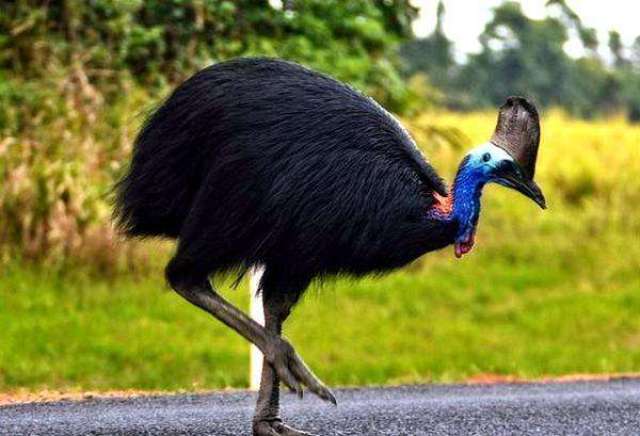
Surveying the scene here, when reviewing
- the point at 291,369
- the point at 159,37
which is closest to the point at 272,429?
the point at 291,369

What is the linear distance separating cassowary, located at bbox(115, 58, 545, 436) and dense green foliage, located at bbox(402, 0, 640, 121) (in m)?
28.4

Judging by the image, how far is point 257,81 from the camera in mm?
5512

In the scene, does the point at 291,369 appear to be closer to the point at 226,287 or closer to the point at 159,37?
the point at 226,287

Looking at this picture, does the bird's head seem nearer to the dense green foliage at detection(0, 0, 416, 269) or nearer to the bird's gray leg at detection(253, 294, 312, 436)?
the bird's gray leg at detection(253, 294, 312, 436)

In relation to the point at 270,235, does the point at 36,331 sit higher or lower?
lower

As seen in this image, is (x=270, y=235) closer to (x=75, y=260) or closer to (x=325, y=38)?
(x=75, y=260)

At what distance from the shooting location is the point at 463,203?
17.5 ft

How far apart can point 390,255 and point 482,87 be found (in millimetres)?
30384

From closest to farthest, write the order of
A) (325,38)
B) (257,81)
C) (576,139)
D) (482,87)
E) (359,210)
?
(359,210)
(257,81)
(325,38)
(576,139)
(482,87)

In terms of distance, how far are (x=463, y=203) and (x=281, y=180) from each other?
717mm

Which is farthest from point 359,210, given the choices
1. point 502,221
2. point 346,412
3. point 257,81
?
point 502,221

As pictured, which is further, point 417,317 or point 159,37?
point 159,37

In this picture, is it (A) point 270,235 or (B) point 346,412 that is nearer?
(A) point 270,235

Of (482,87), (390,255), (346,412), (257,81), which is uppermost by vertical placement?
(482,87)
